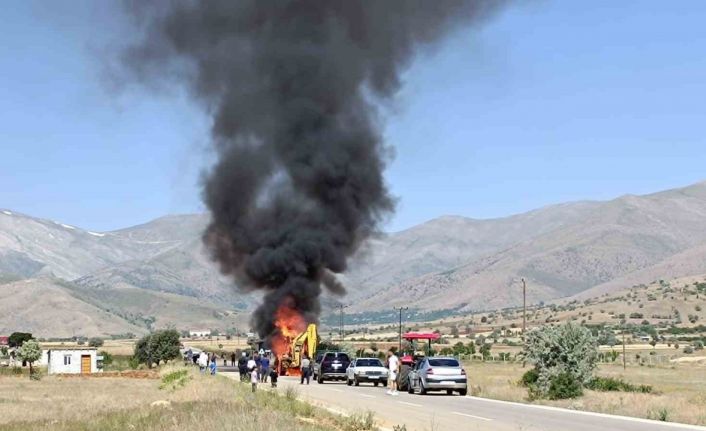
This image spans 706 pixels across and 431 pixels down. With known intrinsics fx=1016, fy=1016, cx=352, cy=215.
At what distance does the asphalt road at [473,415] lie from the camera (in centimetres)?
2278

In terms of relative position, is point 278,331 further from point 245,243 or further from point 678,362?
point 678,362

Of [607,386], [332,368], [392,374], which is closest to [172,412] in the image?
[392,374]

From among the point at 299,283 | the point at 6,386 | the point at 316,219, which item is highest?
the point at 316,219

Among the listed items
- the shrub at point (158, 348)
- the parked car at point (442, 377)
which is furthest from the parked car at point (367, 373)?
the shrub at point (158, 348)

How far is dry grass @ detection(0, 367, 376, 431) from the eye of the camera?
20062 millimetres

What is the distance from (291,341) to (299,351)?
247 inches

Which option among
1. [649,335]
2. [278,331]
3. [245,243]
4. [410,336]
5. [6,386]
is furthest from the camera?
[649,335]

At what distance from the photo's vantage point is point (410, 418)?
2567 cm

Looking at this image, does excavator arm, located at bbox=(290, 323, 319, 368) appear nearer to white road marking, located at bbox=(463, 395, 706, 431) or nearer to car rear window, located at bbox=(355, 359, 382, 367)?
car rear window, located at bbox=(355, 359, 382, 367)

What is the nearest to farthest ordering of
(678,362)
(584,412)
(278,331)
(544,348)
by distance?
(584,412) → (544,348) → (278,331) → (678,362)

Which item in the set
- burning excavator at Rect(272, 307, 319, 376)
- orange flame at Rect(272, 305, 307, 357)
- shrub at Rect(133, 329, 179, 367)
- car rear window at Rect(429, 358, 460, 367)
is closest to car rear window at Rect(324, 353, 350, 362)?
burning excavator at Rect(272, 307, 319, 376)

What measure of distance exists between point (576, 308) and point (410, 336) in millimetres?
140716

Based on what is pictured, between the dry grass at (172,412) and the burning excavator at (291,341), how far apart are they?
1254cm

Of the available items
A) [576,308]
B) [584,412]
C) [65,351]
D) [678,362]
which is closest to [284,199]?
[65,351]
